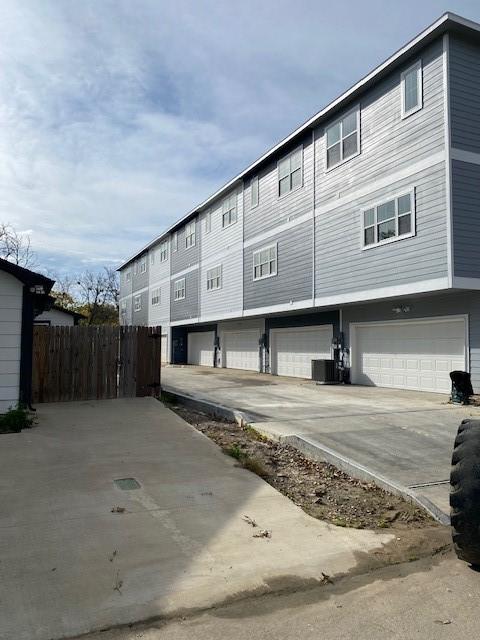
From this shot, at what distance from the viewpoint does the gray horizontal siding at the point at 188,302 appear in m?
29.9

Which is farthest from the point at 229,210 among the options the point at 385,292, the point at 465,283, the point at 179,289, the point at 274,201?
the point at 465,283

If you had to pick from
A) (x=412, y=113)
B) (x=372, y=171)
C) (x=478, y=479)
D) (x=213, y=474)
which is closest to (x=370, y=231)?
(x=372, y=171)

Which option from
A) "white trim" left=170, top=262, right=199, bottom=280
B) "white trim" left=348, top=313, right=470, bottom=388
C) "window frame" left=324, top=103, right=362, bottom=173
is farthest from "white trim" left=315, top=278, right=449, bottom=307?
"white trim" left=170, top=262, right=199, bottom=280

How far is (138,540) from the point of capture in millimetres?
4180

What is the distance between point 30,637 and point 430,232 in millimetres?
12649

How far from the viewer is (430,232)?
518 inches

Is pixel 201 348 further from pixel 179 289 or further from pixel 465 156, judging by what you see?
pixel 465 156

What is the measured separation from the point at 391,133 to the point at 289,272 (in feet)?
21.6

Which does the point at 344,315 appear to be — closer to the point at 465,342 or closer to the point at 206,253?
the point at 465,342

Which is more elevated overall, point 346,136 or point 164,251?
point 346,136

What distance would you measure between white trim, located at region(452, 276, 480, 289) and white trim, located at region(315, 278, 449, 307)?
0.68 ft

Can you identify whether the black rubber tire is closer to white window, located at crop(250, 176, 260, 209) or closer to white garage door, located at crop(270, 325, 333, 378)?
white garage door, located at crop(270, 325, 333, 378)

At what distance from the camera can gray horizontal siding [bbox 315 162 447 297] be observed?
42.5 feet

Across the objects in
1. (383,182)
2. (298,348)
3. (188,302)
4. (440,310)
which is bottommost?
(298,348)
